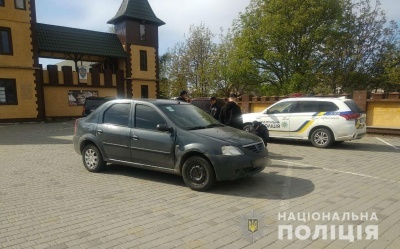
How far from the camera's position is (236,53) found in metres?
28.2

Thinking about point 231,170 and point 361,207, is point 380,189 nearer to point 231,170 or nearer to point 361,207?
point 361,207

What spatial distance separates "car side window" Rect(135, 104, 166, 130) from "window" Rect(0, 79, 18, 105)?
19.1m

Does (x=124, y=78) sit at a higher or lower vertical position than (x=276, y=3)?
lower

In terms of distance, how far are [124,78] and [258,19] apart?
14145mm

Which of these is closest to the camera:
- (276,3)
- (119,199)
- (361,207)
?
(361,207)

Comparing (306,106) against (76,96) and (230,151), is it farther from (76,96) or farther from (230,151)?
(76,96)

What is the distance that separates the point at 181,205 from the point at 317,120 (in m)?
7.03

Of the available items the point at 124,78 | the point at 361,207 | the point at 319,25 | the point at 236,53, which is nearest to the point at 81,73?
the point at 124,78

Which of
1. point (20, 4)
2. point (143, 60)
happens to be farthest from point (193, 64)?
point (20, 4)

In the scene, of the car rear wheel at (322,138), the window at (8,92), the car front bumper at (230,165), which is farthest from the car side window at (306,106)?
the window at (8,92)

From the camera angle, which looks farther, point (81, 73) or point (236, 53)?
point (236, 53)

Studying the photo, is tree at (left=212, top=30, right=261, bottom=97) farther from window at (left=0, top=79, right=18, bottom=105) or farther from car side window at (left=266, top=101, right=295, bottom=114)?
window at (left=0, top=79, right=18, bottom=105)

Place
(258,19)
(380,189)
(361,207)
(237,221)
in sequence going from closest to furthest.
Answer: (237,221), (361,207), (380,189), (258,19)

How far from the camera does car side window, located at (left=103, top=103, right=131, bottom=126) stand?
6.10 meters
